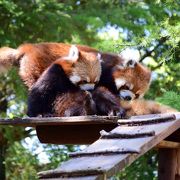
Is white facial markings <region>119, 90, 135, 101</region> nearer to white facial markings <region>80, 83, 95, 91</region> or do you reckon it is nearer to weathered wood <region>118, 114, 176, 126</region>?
white facial markings <region>80, 83, 95, 91</region>

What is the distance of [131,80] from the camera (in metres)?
5.07

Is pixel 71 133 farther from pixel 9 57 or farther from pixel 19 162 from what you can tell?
pixel 19 162

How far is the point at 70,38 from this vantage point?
31.1 ft

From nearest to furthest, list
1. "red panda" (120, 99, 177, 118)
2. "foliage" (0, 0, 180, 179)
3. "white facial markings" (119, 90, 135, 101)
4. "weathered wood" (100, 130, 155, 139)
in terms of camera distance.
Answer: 1. "weathered wood" (100, 130, 155, 139)
2. "red panda" (120, 99, 177, 118)
3. "white facial markings" (119, 90, 135, 101)
4. "foliage" (0, 0, 180, 179)

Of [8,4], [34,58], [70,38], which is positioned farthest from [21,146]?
[34,58]

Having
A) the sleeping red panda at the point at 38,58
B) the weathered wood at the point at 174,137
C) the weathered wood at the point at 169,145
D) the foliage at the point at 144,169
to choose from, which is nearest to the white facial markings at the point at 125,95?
the sleeping red panda at the point at 38,58

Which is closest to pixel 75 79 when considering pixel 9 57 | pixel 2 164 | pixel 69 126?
pixel 69 126

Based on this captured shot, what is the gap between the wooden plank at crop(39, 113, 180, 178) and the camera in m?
2.73

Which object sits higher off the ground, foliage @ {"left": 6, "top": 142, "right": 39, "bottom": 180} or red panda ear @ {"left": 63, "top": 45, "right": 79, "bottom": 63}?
red panda ear @ {"left": 63, "top": 45, "right": 79, "bottom": 63}

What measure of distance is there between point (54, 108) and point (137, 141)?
58.6 inches

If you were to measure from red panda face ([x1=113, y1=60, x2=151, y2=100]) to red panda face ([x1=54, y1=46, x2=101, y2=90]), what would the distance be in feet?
0.75

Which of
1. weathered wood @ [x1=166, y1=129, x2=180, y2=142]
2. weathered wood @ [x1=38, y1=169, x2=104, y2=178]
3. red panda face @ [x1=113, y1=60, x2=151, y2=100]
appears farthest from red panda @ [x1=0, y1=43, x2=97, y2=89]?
weathered wood @ [x1=38, y1=169, x2=104, y2=178]

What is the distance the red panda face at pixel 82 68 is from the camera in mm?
4699

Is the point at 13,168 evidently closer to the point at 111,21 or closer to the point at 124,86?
the point at 111,21
